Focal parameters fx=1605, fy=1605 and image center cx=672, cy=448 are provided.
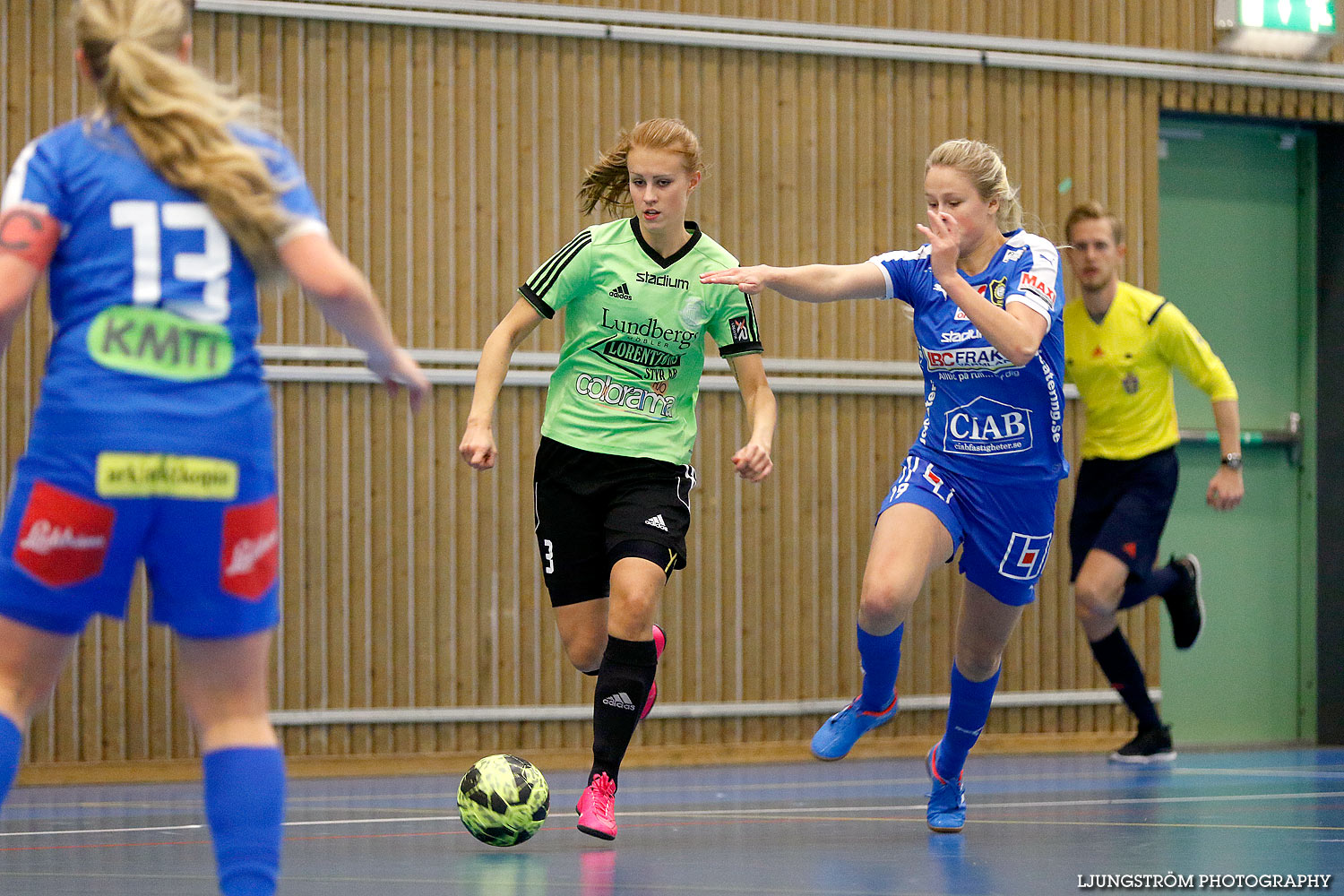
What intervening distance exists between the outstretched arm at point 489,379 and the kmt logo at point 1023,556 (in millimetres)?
1479

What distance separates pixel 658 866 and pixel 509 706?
12.7ft

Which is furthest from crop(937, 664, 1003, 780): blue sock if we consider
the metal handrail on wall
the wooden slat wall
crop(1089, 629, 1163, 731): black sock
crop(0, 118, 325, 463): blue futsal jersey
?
the metal handrail on wall

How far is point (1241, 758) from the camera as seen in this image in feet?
25.6

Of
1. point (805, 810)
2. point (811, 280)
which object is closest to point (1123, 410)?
point (805, 810)

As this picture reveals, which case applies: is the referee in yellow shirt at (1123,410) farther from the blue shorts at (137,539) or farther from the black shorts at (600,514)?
the blue shorts at (137,539)

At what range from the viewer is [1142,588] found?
24.4ft

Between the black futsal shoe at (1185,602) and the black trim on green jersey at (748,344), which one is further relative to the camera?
the black futsal shoe at (1185,602)

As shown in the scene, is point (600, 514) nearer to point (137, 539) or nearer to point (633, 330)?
point (633, 330)

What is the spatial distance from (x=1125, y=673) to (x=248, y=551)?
19.1 feet

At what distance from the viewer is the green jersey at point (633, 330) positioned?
4.70m

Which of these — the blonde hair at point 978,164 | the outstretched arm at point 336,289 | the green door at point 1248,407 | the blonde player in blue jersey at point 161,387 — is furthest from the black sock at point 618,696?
the green door at point 1248,407

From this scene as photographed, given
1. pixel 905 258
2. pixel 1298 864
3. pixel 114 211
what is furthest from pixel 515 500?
pixel 114 211

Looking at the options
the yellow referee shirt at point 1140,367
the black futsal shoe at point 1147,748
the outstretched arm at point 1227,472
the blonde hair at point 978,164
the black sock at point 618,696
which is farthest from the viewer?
the black futsal shoe at point 1147,748

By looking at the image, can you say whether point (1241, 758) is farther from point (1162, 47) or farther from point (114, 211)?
point (114, 211)
